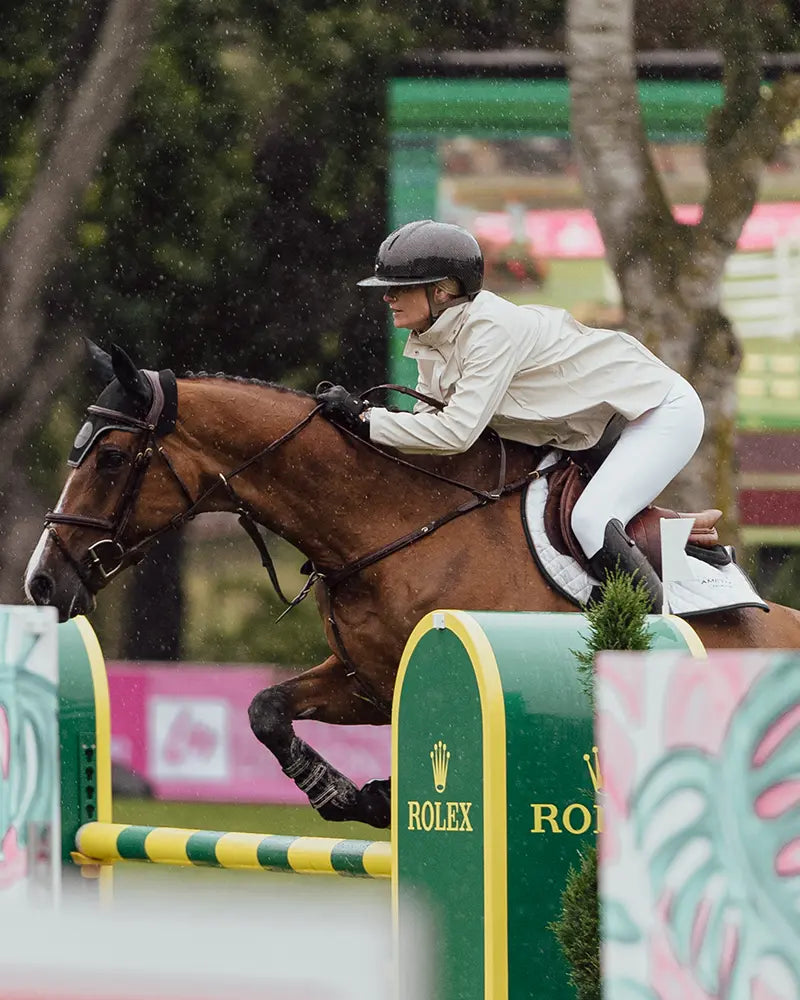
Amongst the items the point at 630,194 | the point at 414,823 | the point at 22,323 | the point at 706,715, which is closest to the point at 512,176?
the point at 22,323

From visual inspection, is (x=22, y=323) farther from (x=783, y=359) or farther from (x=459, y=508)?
(x=459, y=508)

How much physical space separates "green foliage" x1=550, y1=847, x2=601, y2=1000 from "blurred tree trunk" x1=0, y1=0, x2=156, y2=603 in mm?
11631

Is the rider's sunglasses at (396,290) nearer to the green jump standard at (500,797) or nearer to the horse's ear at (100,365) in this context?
the horse's ear at (100,365)

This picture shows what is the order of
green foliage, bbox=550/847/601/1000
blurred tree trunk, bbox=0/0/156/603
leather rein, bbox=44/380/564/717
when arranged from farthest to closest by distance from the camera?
1. blurred tree trunk, bbox=0/0/156/603
2. leather rein, bbox=44/380/564/717
3. green foliage, bbox=550/847/601/1000

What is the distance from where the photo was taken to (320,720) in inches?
212

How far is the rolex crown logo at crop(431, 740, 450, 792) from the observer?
3676 millimetres

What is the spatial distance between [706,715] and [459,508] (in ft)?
8.87

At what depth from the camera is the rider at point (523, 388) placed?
5.01m

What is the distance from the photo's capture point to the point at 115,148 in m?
16.2

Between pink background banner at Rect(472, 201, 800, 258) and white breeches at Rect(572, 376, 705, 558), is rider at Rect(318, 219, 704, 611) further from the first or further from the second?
pink background banner at Rect(472, 201, 800, 258)

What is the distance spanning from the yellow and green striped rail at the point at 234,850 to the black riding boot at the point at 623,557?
3.32 feet

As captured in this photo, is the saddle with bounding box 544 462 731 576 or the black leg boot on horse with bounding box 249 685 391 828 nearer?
the saddle with bounding box 544 462 731 576

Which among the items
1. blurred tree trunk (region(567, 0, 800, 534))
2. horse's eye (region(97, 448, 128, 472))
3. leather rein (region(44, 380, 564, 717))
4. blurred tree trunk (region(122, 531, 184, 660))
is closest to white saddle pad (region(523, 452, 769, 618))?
leather rein (region(44, 380, 564, 717))

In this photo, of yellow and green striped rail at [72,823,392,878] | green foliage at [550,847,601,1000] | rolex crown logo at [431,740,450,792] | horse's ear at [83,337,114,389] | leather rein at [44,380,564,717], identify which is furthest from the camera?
horse's ear at [83,337,114,389]
